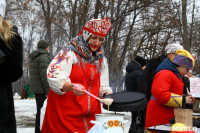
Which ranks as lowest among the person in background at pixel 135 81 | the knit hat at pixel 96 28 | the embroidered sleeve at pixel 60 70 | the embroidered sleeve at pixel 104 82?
the person in background at pixel 135 81

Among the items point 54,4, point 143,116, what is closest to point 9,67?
point 143,116

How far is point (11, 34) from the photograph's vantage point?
196 cm

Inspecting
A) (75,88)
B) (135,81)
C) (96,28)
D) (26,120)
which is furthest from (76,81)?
(26,120)

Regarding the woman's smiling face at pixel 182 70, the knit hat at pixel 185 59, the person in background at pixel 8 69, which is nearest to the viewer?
the person in background at pixel 8 69

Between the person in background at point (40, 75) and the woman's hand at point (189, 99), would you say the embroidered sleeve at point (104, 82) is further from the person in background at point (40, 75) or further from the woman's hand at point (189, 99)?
the person in background at point (40, 75)

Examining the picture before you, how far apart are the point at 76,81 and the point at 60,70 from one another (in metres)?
0.23

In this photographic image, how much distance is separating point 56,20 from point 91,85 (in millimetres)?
12199

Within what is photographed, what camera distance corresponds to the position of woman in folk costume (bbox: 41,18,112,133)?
98.9 inches

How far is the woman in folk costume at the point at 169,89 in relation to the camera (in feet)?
9.96

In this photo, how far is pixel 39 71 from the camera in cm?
596

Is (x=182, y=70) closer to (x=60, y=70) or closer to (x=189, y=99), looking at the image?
(x=189, y=99)

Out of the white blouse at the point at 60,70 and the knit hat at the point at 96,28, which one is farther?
the knit hat at the point at 96,28

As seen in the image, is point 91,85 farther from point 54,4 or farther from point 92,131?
point 54,4

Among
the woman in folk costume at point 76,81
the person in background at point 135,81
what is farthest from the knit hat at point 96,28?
the person in background at point 135,81
